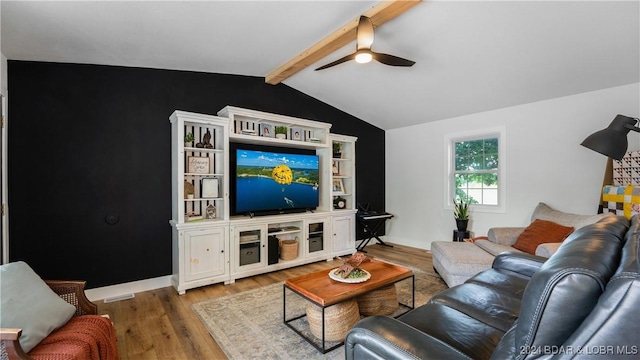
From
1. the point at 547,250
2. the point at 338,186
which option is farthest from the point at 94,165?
the point at 547,250

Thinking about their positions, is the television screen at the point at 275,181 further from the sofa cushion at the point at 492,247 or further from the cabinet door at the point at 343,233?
the sofa cushion at the point at 492,247

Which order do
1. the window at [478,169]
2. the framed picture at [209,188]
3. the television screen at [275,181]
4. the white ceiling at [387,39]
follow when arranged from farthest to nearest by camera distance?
the window at [478,169] < the television screen at [275,181] < the framed picture at [209,188] < the white ceiling at [387,39]

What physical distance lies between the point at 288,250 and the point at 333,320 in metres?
1.88

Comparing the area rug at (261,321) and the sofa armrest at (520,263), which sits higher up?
the sofa armrest at (520,263)

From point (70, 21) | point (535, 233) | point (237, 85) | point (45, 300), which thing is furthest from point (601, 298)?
point (237, 85)

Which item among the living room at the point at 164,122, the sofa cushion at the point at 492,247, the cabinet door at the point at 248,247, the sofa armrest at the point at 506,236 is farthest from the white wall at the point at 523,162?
the cabinet door at the point at 248,247

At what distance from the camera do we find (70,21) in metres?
2.20

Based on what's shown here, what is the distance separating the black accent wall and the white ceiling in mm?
209

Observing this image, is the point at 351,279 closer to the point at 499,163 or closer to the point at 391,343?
the point at 391,343

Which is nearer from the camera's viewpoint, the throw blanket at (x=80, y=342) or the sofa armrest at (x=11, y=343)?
the sofa armrest at (x=11, y=343)

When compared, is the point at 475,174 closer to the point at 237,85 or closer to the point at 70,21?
the point at 237,85

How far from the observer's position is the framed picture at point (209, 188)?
345 cm

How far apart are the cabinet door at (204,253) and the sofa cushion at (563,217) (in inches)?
151

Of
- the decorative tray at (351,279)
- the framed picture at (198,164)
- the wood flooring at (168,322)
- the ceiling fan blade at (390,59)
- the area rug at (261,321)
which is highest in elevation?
the ceiling fan blade at (390,59)
